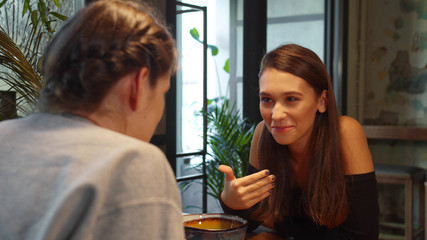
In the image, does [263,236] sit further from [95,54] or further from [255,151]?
[95,54]

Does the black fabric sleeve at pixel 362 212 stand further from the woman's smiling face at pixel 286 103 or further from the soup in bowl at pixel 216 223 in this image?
the soup in bowl at pixel 216 223

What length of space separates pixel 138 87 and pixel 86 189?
0.18m

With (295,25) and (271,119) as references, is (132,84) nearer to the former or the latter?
(271,119)

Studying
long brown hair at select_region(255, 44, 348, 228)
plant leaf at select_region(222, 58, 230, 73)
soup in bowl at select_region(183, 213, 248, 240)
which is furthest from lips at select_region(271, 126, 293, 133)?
plant leaf at select_region(222, 58, 230, 73)

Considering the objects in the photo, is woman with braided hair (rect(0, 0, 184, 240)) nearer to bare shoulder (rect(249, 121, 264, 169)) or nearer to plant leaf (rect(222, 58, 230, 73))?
bare shoulder (rect(249, 121, 264, 169))

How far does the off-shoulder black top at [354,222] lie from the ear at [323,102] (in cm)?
24

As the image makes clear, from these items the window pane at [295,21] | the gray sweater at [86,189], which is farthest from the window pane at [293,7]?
the gray sweater at [86,189]

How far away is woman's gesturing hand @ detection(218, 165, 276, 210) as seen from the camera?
1.25m

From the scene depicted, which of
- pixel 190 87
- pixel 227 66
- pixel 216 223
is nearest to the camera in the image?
pixel 216 223

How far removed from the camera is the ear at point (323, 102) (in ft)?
4.79

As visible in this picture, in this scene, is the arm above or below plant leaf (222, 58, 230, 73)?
below

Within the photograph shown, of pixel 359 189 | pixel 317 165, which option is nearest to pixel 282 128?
pixel 317 165

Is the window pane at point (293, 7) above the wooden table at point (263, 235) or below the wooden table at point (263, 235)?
above

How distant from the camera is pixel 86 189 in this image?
47 centimetres
